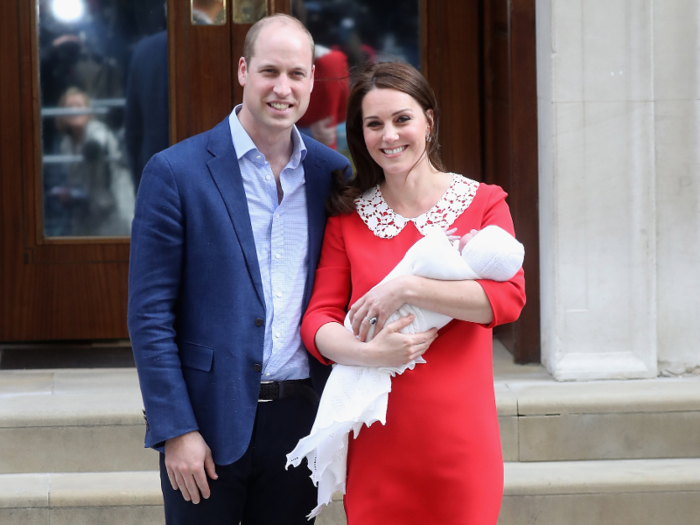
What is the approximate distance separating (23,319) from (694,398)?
333cm

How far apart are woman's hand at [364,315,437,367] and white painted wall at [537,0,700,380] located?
6.78 feet

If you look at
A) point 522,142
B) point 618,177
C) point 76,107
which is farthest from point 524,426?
point 76,107

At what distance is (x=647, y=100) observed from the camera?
13.3 feet

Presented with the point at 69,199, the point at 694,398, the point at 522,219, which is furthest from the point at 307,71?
the point at 69,199

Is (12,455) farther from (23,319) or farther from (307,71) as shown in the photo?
(307,71)

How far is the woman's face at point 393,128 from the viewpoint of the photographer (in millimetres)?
2301

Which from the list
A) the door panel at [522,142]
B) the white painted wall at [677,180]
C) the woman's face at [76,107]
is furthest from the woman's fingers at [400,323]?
the woman's face at [76,107]

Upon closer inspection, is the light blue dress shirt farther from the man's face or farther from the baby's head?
the baby's head

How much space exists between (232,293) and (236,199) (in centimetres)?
24

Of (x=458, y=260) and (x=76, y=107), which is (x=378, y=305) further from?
(x=76, y=107)

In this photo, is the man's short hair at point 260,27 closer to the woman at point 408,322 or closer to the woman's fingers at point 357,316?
the woman at point 408,322

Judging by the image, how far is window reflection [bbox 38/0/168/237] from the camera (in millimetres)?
4621

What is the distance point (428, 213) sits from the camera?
2.35 m

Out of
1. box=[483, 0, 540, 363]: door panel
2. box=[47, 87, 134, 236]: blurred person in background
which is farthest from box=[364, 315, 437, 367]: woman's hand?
box=[47, 87, 134, 236]: blurred person in background
